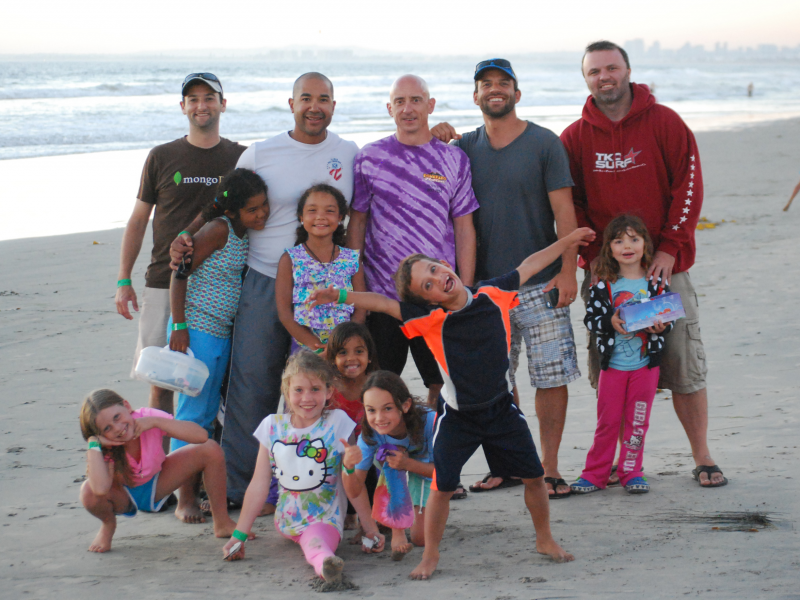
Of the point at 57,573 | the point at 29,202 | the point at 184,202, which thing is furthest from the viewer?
the point at 29,202

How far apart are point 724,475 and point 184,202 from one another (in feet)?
10.5

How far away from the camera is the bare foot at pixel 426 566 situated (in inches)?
123

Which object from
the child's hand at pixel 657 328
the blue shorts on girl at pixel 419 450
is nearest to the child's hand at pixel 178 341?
the blue shorts on girl at pixel 419 450

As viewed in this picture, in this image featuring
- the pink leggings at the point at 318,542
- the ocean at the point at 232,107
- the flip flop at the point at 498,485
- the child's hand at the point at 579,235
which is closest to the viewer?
the pink leggings at the point at 318,542

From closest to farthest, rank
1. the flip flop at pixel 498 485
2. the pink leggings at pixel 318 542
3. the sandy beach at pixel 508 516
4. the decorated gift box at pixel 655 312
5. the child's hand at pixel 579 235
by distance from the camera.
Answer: the sandy beach at pixel 508 516 → the pink leggings at pixel 318 542 → the child's hand at pixel 579 235 → the decorated gift box at pixel 655 312 → the flip flop at pixel 498 485

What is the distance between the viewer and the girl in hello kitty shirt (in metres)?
3.47

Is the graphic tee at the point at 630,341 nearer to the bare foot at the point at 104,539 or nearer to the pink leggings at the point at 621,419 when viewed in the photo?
the pink leggings at the point at 621,419

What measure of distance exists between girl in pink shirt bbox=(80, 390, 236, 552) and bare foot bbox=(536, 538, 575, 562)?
145 centimetres

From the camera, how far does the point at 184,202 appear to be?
4.24m

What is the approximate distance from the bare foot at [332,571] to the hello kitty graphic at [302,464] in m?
0.46

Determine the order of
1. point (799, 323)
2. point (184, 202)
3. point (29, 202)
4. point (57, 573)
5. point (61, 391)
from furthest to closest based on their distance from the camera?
1. point (29, 202)
2. point (799, 323)
3. point (61, 391)
4. point (184, 202)
5. point (57, 573)

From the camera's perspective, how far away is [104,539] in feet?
11.5

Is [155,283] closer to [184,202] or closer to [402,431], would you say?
[184,202]

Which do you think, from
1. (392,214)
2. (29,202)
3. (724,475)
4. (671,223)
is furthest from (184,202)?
(29,202)
